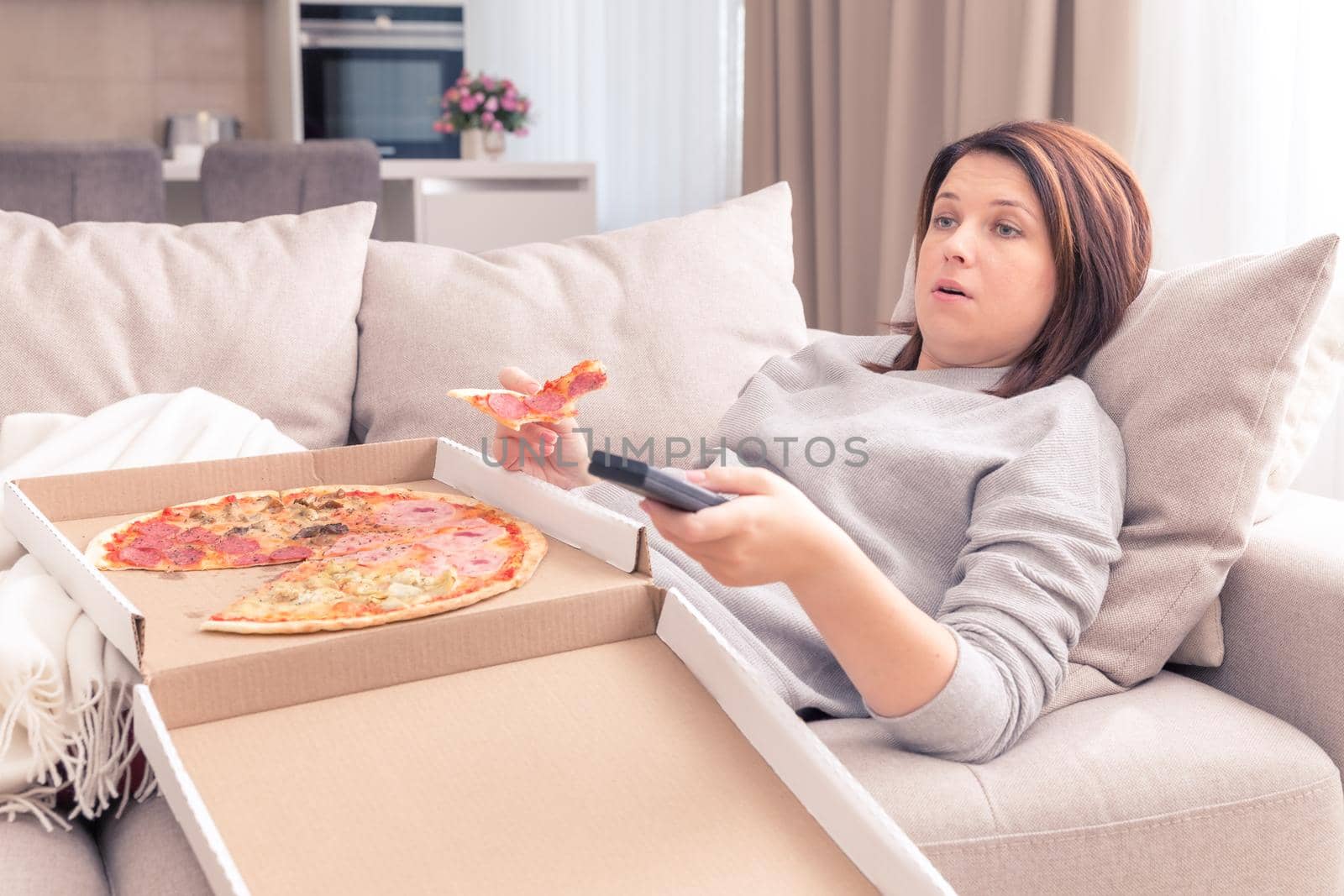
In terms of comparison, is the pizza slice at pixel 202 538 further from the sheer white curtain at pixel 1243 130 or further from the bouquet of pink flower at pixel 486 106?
the bouquet of pink flower at pixel 486 106

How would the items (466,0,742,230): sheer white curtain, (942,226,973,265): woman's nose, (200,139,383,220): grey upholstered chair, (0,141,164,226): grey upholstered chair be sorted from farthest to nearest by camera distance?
(466,0,742,230): sheer white curtain, (200,139,383,220): grey upholstered chair, (0,141,164,226): grey upholstered chair, (942,226,973,265): woman's nose

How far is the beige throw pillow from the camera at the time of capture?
1120mm

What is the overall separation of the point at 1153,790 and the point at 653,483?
559mm

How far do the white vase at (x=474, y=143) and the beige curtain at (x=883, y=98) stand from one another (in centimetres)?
121

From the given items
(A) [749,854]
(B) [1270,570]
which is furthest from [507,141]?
(A) [749,854]

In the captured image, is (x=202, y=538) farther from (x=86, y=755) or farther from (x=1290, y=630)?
(x=1290, y=630)

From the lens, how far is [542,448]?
1100 mm

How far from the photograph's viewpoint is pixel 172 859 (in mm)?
846

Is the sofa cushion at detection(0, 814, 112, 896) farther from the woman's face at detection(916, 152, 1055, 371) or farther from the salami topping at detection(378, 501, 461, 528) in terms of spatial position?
the woman's face at detection(916, 152, 1055, 371)

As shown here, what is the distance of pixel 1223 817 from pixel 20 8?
17.3 feet

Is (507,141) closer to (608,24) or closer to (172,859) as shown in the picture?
(608,24)

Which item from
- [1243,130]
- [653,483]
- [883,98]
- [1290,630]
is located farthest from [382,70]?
[653,483]

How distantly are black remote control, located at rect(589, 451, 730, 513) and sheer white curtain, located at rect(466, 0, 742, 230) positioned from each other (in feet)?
11.9

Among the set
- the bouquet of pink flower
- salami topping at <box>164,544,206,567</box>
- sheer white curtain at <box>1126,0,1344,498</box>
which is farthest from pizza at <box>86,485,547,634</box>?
the bouquet of pink flower
